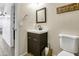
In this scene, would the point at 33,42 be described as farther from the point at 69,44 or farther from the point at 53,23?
the point at 69,44

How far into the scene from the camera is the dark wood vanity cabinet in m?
1.42

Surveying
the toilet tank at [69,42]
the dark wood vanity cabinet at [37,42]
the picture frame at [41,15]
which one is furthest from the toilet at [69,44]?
the picture frame at [41,15]

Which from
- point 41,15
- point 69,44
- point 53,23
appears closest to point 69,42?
point 69,44

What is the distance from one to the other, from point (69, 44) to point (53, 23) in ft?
1.29

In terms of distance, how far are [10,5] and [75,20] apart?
92cm

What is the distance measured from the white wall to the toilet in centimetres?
6

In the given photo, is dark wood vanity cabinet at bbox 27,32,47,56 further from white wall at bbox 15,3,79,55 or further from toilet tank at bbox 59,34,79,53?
toilet tank at bbox 59,34,79,53

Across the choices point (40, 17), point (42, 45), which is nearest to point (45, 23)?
point (40, 17)

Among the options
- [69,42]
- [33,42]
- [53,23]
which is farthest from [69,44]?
[33,42]

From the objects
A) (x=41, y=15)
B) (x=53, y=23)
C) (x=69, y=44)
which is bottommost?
(x=69, y=44)

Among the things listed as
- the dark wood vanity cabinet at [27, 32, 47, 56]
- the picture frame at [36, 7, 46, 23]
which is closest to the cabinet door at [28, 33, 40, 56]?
the dark wood vanity cabinet at [27, 32, 47, 56]

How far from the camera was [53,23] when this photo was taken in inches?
56.5

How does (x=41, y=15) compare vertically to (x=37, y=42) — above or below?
above

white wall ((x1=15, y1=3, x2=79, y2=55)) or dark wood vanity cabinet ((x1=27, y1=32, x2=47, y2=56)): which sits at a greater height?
white wall ((x1=15, y1=3, x2=79, y2=55))
